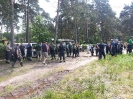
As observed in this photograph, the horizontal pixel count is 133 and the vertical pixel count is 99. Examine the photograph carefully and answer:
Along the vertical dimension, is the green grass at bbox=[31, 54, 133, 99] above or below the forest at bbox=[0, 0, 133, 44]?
below

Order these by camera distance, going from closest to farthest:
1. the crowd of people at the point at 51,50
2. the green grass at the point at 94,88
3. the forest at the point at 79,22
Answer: the green grass at the point at 94,88, the crowd of people at the point at 51,50, the forest at the point at 79,22

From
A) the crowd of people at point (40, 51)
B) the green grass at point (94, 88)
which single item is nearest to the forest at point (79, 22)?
the crowd of people at point (40, 51)

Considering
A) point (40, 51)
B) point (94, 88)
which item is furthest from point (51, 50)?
point (94, 88)

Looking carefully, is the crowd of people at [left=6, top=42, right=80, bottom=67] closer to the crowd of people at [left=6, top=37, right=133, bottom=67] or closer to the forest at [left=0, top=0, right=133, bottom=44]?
the crowd of people at [left=6, top=37, right=133, bottom=67]

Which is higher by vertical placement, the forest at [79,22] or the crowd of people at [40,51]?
the forest at [79,22]

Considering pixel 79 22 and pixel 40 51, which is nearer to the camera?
pixel 40 51

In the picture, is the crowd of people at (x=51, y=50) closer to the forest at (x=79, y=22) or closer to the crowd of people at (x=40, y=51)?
the crowd of people at (x=40, y=51)

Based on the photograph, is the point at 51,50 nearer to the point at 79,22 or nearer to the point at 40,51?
the point at 40,51

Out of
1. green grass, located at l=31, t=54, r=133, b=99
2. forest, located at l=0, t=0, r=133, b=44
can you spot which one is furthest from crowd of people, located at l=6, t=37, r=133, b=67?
green grass, located at l=31, t=54, r=133, b=99

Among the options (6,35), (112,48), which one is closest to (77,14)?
(112,48)

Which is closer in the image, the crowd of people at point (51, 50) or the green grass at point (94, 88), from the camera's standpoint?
the green grass at point (94, 88)

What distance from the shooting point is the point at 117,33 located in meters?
64.3

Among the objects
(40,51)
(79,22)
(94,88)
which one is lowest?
(94,88)

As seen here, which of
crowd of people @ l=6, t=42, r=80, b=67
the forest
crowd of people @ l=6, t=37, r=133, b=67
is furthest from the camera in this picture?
the forest
